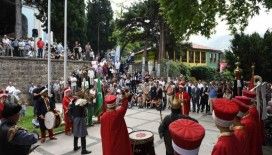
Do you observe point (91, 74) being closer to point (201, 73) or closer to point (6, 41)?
point (6, 41)

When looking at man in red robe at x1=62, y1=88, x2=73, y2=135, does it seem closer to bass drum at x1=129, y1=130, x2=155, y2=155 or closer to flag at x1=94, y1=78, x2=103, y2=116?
flag at x1=94, y1=78, x2=103, y2=116

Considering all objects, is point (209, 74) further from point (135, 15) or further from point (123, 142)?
point (123, 142)

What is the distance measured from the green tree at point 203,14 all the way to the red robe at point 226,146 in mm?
16945

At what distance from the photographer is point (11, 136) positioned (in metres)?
6.56

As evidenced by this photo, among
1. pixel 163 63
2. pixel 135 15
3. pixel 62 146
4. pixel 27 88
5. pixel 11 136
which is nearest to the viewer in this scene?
pixel 11 136

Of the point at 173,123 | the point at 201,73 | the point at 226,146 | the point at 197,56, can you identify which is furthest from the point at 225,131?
the point at 197,56

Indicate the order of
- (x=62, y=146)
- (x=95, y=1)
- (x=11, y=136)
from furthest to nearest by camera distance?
(x=95, y=1)
(x=62, y=146)
(x=11, y=136)

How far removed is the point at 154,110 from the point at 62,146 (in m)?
13.2

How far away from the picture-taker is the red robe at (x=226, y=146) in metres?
5.05

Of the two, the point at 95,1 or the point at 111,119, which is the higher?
the point at 95,1

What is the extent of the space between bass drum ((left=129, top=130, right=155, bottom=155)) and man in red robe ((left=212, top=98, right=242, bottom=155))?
15.5ft

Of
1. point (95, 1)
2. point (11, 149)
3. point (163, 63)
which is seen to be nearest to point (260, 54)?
point (163, 63)

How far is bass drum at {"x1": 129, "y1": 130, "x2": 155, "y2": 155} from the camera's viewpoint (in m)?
9.87

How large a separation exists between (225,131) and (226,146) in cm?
20
